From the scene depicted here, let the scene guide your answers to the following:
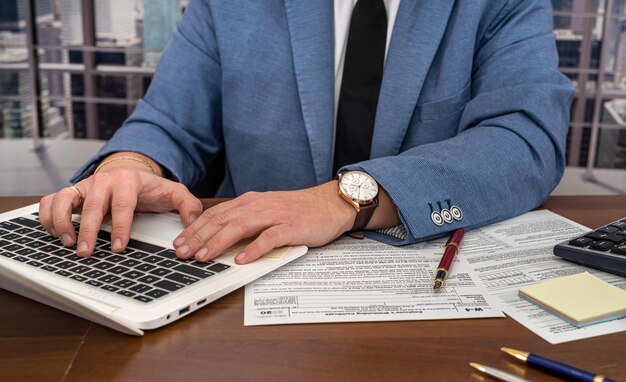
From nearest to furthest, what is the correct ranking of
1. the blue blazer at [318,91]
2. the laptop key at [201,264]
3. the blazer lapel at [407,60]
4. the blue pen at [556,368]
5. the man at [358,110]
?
the blue pen at [556,368], the laptop key at [201,264], the man at [358,110], the blue blazer at [318,91], the blazer lapel at [407,60]

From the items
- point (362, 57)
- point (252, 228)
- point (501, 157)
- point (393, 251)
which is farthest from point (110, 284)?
point (362, 57)

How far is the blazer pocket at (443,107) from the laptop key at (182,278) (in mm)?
737

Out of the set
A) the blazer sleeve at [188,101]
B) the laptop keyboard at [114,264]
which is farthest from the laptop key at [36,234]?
the blazer sleeve at [188,101]

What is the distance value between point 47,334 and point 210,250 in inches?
8.3

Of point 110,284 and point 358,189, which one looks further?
point 358,189

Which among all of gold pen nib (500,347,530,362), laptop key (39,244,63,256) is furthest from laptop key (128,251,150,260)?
gold pen nib (500,347,530,362)

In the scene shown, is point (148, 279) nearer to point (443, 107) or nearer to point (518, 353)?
point (518, 353)

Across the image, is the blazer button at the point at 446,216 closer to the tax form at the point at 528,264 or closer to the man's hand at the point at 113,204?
the tax form at the point at 528,264

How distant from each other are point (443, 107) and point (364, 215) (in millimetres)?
486

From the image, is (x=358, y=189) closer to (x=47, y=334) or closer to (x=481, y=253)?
(x=481, y=253)

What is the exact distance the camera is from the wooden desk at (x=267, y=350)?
1.87 ft

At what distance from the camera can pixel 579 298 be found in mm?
712

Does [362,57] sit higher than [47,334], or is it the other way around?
[362,57]

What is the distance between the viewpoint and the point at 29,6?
3.87 meters
